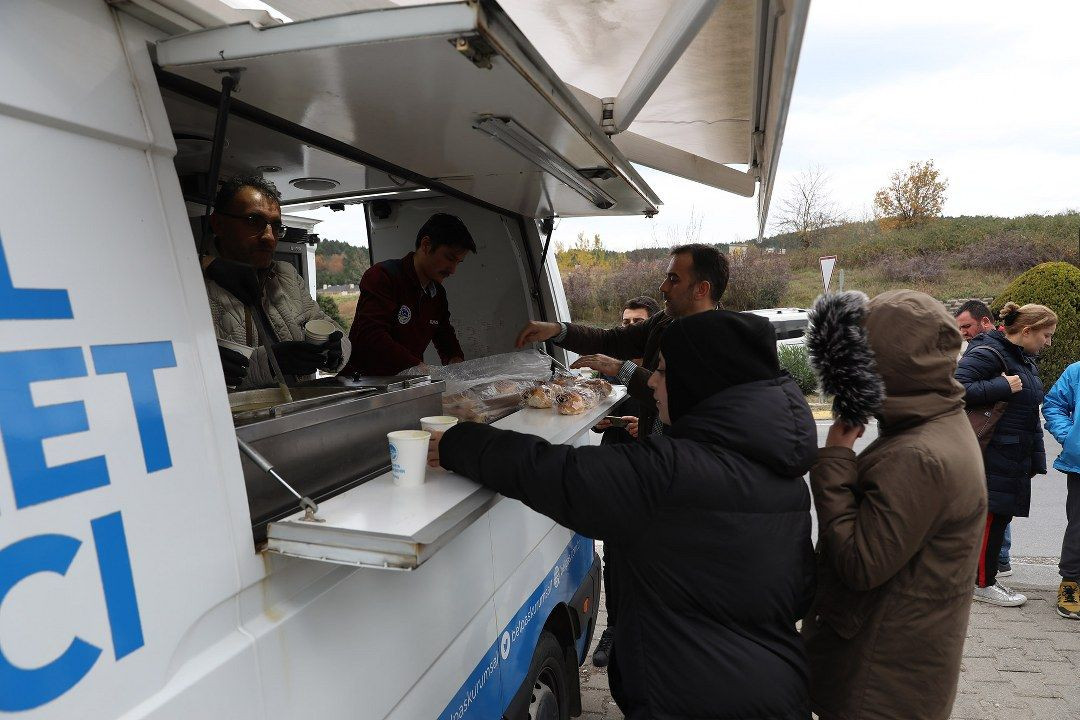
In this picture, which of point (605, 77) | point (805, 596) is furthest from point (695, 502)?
point (605, 77)

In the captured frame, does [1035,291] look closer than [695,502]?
No

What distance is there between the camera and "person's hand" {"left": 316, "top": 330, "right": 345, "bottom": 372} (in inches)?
79.4

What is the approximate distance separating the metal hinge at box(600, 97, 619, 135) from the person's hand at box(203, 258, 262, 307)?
175cm

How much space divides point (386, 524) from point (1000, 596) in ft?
16.9

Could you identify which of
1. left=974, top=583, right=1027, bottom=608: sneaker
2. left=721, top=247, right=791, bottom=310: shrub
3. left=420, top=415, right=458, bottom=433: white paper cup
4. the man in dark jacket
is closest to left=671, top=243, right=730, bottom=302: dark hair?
the man in dark jacket

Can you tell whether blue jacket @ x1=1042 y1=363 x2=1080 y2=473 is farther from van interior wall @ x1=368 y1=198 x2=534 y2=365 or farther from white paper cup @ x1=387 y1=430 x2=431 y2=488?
white paper cup @ x1=387 y1=430 x2=431 y2=488

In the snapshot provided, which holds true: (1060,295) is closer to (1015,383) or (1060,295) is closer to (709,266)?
(1015,383)

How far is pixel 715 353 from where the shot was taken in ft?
5.74

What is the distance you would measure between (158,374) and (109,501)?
210mm

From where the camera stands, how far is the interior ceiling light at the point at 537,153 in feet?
6.40

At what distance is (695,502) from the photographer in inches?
64.6

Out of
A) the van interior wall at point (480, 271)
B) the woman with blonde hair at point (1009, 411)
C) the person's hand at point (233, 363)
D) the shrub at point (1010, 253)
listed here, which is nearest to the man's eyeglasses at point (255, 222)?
the person's hand at point (233, 363)

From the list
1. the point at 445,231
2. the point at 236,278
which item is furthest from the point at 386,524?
the point at 445,231

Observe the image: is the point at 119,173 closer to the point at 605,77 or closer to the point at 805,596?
the point at 805,596
